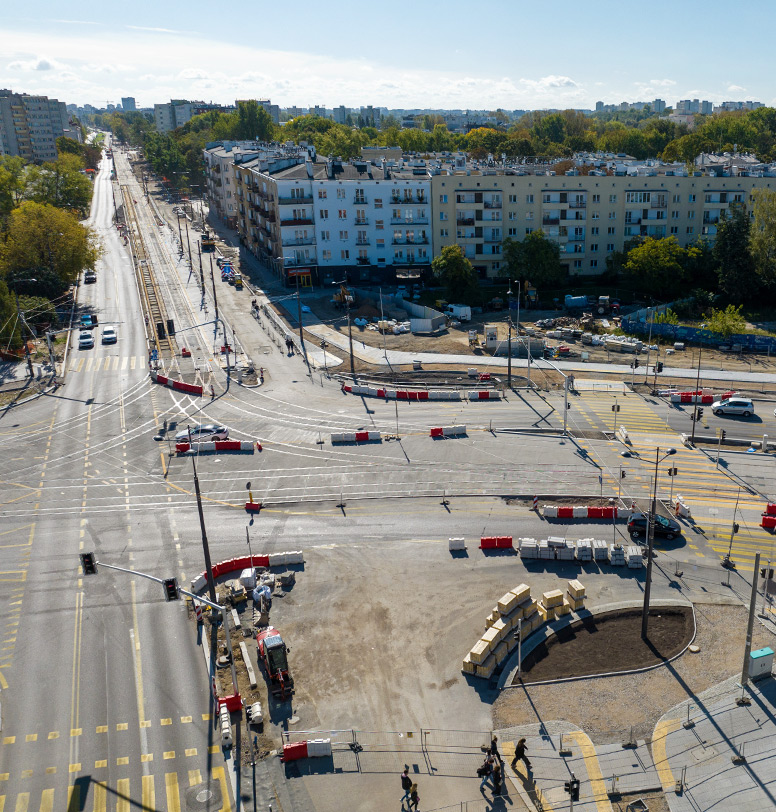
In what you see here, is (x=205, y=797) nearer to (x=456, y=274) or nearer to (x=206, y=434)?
(x=206, y=434)

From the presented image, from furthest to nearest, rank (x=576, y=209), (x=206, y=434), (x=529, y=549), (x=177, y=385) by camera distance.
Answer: (x=576, y=209)
(x=177, y=385)
(x=206, y=434)
(x=529, y=549)

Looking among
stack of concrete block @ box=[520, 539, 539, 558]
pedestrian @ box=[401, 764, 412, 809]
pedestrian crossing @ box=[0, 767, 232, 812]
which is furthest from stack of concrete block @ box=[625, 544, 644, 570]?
pedestrian crossing @ box=[0, 767, 232, 812]

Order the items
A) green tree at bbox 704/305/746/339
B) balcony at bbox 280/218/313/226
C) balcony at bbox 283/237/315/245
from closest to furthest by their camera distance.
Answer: green tree at bbox 704/305/746/339, balcony at bbox 280/218/313/226, balcony at bbox 283/237/315/245

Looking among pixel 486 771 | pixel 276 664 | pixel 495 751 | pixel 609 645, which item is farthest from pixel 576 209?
pixel 486 771

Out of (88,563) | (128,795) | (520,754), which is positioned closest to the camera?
(128,795)

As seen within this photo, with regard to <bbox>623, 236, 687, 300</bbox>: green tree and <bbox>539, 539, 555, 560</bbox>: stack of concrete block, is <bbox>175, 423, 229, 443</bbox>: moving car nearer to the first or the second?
<bbox>539, 539, 555, 560</bbox>: stack of concrete block

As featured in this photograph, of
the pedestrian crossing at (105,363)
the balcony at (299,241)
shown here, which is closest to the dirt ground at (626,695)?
the pedestrian crossing at (105,363)

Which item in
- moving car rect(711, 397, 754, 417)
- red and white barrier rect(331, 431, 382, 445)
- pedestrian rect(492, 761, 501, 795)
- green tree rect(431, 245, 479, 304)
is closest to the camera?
pedestrian rect(492, 761, 501, 795)
